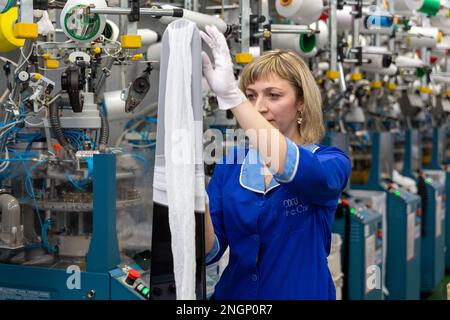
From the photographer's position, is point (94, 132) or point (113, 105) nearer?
point (94, 132)

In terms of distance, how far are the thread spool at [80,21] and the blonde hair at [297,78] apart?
826 mm

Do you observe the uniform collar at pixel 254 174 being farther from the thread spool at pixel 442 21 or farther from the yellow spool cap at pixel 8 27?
the thread spool at pixel 442 21

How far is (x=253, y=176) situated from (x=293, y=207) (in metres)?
0.17

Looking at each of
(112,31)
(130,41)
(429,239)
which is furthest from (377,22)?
(429,239)

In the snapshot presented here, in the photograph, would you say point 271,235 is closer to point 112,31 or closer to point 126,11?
point 126,11

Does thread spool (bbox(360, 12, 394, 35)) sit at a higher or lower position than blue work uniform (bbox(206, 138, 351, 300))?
higher

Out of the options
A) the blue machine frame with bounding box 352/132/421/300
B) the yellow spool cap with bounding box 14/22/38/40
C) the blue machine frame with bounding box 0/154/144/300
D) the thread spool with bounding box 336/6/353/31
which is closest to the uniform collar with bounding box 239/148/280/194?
the blue machine frame with bounding box 0/154/144/300

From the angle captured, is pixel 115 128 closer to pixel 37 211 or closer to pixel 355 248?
pixel 37 211

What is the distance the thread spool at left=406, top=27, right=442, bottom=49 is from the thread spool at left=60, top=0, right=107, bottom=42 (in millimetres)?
2920

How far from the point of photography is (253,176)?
6.95ft

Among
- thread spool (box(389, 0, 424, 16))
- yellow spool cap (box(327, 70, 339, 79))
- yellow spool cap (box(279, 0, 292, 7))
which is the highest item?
thread spool (box(389, 0, 424, 16))

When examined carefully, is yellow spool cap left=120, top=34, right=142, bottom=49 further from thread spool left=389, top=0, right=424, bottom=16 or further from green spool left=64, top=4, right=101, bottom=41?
thread spool left=389, top=0, right=424, bottom=16

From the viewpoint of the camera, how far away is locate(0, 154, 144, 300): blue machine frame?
264cm

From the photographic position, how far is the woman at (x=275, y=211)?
200 centimetres
